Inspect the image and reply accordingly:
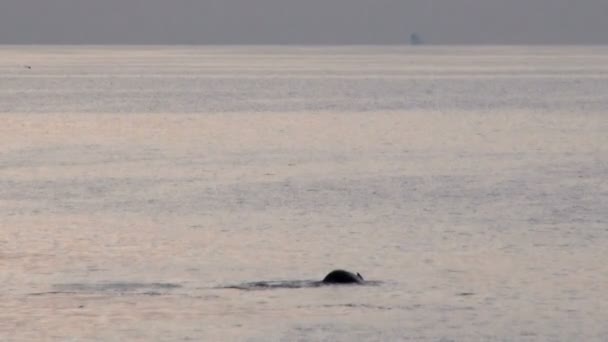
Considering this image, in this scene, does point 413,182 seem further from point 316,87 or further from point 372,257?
point 316,87

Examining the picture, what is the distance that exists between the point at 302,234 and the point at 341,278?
9.55 meters

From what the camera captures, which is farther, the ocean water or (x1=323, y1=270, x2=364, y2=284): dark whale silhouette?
(x1=323, y1=270, x2=364, y2=284): dark whale silhouette

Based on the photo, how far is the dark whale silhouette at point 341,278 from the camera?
36281 mm

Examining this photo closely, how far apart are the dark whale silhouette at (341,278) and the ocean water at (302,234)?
1.59ft

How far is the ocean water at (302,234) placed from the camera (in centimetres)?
3241

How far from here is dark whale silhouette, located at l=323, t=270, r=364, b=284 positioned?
36.3 m

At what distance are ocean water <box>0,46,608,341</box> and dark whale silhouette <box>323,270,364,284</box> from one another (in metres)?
0.48

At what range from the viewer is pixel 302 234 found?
150 ft

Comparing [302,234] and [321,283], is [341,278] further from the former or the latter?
[302,234]

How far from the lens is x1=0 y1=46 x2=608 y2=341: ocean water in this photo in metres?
32.4

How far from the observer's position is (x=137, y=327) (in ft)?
103

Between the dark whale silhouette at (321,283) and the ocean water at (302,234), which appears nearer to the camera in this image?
the ocean water at (302,234)

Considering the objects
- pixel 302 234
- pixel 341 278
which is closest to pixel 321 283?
pixel 341 278

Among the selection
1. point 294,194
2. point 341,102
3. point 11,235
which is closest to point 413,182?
point 294,194
